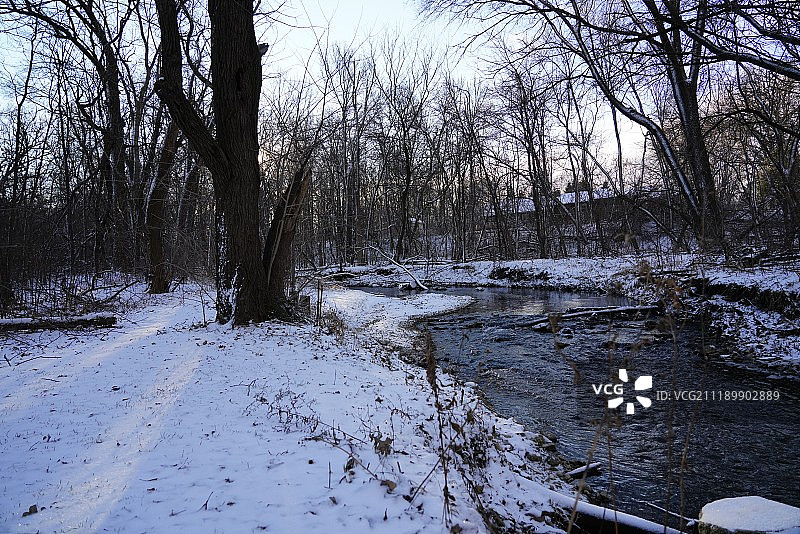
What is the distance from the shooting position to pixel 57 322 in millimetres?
8758

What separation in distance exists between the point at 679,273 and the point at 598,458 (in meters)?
9.47

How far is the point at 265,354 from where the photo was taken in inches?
270

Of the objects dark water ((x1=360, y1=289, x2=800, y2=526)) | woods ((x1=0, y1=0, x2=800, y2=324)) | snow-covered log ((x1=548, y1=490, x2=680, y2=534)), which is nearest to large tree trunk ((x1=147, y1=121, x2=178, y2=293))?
woods ((x1=0, y1=0, x2=800, y2=324))

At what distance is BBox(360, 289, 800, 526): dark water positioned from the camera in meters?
3.66

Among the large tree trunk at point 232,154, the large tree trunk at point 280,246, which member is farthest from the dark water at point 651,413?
the large tree trunk at point 232,154

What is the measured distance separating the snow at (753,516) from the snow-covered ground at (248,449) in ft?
3.31

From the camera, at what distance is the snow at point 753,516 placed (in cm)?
251

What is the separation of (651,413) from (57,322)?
10.3 meters

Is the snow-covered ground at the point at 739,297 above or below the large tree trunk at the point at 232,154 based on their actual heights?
below

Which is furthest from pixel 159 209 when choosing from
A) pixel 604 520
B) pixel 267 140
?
pixel 604 520

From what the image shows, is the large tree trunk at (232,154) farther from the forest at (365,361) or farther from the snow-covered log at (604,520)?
the snow-covered log at (604,520)

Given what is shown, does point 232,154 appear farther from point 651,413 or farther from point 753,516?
point 753,516

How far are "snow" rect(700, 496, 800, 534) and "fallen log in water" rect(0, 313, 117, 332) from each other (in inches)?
399

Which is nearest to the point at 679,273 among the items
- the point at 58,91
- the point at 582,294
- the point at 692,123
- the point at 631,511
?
the point at 692,123
